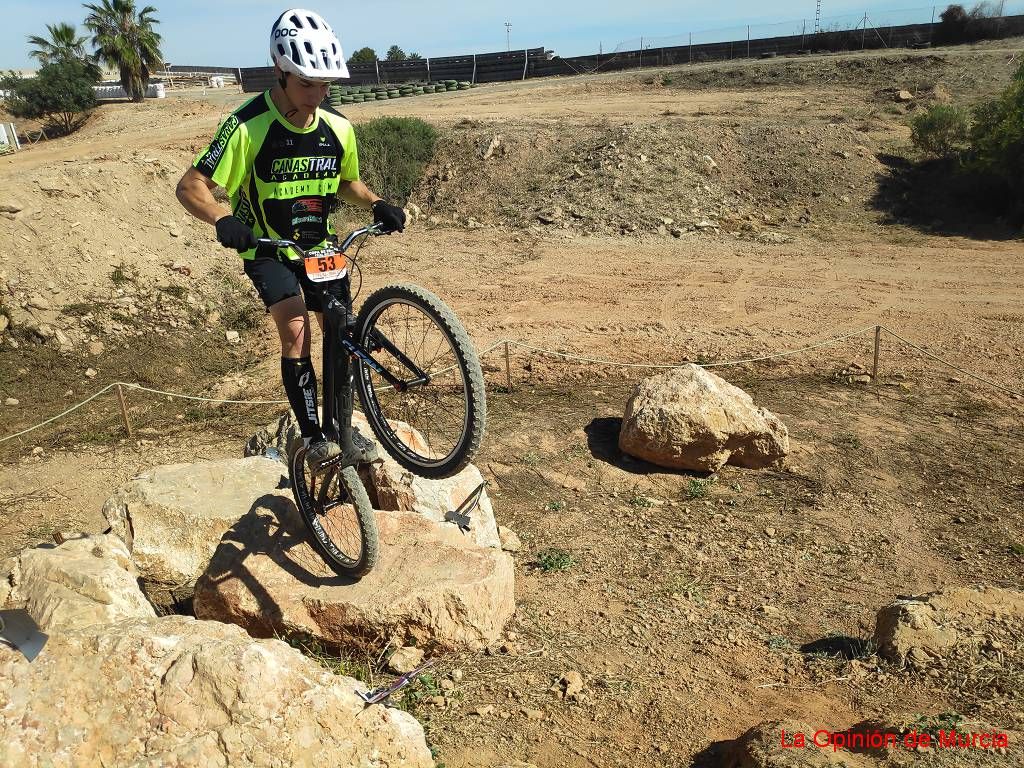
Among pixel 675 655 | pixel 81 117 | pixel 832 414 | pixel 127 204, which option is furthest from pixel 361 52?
pixel 675 655

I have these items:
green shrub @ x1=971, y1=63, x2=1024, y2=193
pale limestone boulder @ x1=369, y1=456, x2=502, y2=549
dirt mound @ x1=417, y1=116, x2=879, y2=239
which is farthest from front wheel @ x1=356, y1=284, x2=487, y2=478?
green shrub @ x1=971, y1=63, x2=1024, y2=193

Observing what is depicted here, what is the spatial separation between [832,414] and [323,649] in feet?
23.1

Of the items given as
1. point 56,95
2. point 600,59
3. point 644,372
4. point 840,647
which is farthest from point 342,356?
point 600,59

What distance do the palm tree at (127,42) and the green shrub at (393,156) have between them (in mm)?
22853

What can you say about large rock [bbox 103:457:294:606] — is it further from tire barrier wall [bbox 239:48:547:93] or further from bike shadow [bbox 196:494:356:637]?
tire barrier wall [bbox 239:48:547:93]

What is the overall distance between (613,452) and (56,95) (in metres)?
35.3

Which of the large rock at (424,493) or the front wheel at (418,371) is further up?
the front wheel at (418,371)

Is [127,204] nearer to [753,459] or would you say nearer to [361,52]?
[753,459]

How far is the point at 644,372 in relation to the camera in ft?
37.3

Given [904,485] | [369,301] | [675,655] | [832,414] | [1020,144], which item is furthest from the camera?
[1020,144]

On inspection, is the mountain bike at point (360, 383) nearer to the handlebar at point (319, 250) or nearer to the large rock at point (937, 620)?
the handlebar at point (319, 250)

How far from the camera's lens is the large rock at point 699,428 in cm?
827

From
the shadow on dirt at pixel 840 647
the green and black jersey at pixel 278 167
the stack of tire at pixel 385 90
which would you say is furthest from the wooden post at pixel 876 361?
the stack of tire at pixel 385 90

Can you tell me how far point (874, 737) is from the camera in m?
4.01
